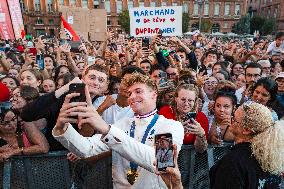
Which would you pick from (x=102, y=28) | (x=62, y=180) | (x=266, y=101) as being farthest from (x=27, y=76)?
(x=102, y=28)

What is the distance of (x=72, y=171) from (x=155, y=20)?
5.64 m

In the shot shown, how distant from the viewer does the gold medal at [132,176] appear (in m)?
2.41

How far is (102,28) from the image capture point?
11781 mm

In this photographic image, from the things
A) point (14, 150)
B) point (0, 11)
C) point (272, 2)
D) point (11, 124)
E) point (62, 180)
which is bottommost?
point (62, 180)

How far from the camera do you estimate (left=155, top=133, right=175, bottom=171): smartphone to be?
1.64 metres

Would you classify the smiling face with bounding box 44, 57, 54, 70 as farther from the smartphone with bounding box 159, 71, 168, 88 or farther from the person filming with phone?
the person filming with phone

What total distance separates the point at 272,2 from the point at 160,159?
254ft

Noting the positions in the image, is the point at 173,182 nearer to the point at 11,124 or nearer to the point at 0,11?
the point at 11,124

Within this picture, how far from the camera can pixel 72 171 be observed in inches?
124

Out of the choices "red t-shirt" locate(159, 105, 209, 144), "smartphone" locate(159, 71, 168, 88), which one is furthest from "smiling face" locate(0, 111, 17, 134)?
"smartphone" locate(159, 71, 168, 88)

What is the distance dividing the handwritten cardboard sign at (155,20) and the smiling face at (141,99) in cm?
579

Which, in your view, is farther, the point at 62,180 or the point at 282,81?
the point at 282,81

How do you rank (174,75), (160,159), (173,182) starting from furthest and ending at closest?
(174,75) < (173,182) < (160,159)

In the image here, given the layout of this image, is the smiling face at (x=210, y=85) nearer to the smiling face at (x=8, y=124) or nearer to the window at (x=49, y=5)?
the smiling face at (x=8, y=124)
